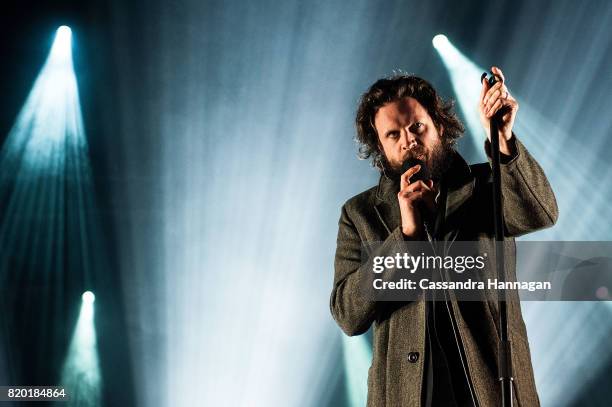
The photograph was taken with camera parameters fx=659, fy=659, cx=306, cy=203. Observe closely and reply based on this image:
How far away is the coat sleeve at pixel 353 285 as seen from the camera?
1.75 m

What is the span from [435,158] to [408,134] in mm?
142

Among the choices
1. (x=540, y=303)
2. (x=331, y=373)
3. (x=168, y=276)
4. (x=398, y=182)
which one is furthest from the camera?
(x=168, y=276)

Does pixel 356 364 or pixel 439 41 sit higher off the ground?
pixel 439 41

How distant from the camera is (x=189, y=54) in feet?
17.1

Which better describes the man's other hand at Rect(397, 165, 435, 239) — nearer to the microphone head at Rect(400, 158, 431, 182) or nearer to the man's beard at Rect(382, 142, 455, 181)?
the microphone head at Rect(400, 158, 431, 182)

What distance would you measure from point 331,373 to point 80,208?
2.38m

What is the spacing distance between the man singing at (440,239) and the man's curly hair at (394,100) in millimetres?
226

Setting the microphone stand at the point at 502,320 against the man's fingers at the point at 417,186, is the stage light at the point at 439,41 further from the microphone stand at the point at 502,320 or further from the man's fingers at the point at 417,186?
the microphone stand at the point at 502,320

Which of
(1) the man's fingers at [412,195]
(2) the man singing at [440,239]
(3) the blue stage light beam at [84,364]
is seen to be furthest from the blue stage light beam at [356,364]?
(1) the man's fingers at [412,195]

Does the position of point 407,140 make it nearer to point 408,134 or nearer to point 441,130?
point 408,134

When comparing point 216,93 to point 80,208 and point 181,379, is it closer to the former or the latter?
point 80,208

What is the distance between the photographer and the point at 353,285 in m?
1.80

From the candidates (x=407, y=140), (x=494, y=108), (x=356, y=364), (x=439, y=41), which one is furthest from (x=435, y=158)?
(x=439, y=41)

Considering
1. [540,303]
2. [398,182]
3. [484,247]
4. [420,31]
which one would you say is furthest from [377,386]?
[420,31]
